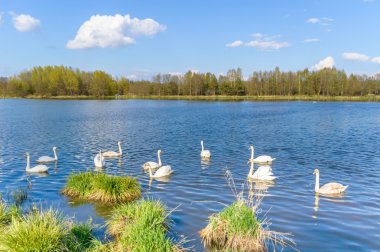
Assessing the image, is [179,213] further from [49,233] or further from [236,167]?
[236,167]

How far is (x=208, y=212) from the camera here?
39.9 ft

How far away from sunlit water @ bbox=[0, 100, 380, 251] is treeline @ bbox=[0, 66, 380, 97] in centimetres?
9694

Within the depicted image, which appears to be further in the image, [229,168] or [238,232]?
[229,168]

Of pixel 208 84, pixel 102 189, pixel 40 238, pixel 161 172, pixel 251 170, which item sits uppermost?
pixel 208 84

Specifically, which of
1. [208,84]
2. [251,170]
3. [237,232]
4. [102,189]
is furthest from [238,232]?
[208,84]

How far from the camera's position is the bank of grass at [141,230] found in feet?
25.6

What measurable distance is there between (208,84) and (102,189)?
131214 mm

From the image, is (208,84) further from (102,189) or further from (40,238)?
(40,238)

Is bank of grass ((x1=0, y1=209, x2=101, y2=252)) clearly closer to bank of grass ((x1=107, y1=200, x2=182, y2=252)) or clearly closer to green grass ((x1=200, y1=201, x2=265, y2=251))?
bank of grass ((x1=107, y1=200, x2=182, y2=252))

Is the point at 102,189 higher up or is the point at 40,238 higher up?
the point at 40,238

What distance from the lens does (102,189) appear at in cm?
1322

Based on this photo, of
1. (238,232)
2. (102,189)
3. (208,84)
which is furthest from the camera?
(208,84)

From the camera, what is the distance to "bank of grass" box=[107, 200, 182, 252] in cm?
780

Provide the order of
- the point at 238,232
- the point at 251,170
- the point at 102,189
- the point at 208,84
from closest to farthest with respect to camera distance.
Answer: the point at 238,232 < the point at 102,189 < the point at 251,170 < the point at 208,84
